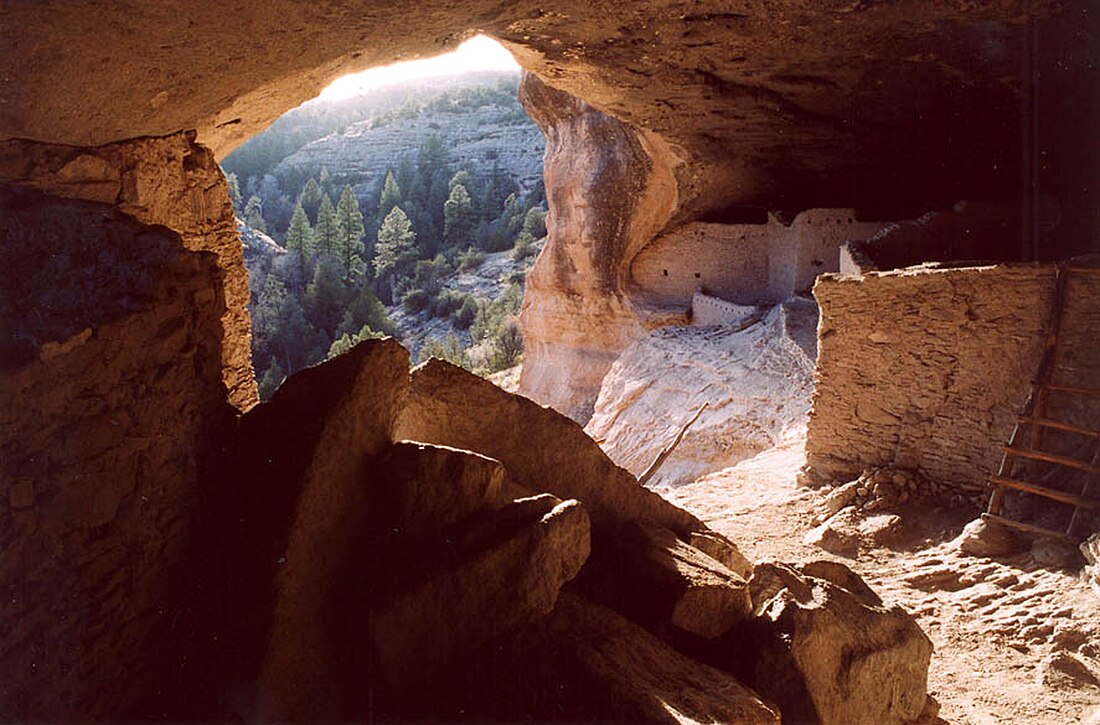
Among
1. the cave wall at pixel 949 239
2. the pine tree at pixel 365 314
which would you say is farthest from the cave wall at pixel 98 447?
the pine tree at pixel 365 314

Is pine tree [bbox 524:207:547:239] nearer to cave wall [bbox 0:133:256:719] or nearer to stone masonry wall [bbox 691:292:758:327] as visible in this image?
stone masonry wall [bbox 691:292:758:327]

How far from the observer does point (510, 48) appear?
18.7 ft

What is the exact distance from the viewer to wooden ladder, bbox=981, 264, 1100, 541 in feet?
15.0

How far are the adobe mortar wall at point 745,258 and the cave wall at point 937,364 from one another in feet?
16.8

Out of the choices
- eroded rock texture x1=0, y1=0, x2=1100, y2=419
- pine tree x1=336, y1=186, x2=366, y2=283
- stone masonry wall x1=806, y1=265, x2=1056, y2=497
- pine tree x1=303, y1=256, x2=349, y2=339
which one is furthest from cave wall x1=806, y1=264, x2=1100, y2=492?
pine tree x1=336, y1=186, x2=366, y2=283

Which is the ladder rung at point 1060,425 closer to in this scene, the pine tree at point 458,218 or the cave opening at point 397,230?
the cave opening at point 397,230

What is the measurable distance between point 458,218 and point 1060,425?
128 ft

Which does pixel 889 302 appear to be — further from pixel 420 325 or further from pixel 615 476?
pixel 420 325

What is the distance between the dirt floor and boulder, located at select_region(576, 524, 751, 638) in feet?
4.23

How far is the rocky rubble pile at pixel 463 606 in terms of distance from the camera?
2145mm

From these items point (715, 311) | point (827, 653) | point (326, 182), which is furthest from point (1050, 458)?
point (326, 182)

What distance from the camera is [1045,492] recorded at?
4.64 metres

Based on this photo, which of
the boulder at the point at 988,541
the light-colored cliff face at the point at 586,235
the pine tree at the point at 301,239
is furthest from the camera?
the pine tree at the point at 301,239

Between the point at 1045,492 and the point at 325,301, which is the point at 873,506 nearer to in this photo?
the point at 1045,492
